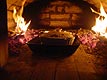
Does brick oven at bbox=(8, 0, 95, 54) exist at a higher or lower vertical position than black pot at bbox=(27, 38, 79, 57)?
higher

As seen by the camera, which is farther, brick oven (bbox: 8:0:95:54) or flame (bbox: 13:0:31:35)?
brick oven (bbox: 8:0:95:54)

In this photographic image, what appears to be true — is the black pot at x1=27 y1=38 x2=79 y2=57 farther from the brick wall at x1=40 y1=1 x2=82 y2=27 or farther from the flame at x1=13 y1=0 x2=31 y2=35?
the brick wall at x1=40 y1=1 x2=82 y2=27

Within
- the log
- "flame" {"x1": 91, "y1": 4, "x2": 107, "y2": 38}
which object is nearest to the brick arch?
"flame" {"x1": 91, "y1": 4, "x2": 107, "y2": 38}

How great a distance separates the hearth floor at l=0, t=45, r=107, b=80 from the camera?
2.31 m

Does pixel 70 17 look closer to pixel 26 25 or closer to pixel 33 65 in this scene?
pixel 26 25

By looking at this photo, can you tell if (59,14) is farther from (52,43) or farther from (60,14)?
(52,43)

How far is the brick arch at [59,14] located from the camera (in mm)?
4840

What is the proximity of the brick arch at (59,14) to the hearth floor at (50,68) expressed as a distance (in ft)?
6.28

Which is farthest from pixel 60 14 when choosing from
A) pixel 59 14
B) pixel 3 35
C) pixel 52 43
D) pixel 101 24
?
pixel 3 35

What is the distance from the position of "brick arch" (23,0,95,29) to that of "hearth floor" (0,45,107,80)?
1.91 meters

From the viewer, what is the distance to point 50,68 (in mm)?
2564

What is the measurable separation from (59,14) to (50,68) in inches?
97.3

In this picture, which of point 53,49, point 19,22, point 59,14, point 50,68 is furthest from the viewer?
point 59,14

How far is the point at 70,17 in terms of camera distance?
4.91m
